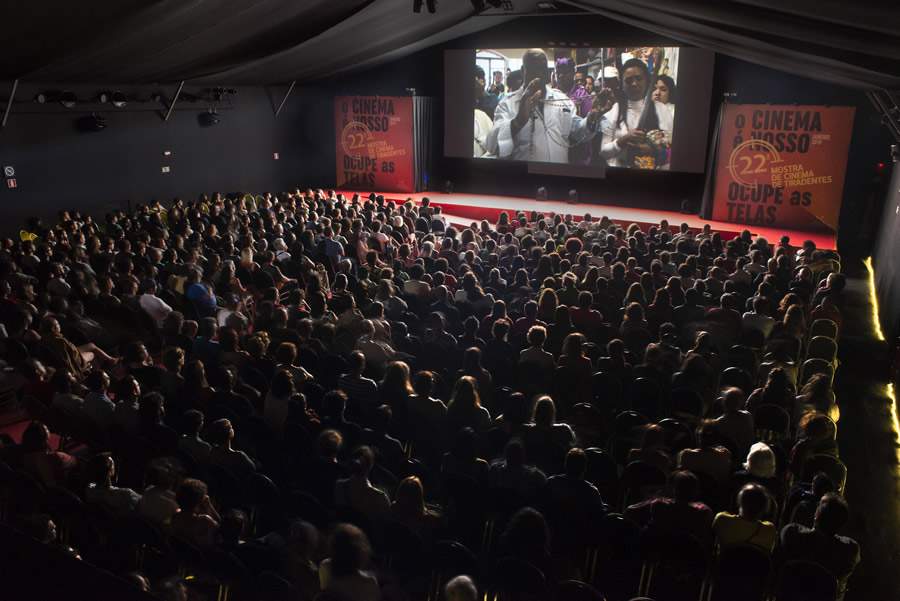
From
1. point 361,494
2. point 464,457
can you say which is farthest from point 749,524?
point 361,494

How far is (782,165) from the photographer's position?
14375mm

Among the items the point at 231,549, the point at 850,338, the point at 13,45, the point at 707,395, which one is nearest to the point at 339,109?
the point at 13,45

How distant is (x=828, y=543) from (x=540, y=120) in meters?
15.1

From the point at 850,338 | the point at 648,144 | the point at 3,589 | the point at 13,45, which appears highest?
the point at 13,45

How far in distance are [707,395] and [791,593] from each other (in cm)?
260

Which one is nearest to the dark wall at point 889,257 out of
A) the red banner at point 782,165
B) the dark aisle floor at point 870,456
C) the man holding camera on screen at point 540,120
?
the dark aisle floor at point 870,456

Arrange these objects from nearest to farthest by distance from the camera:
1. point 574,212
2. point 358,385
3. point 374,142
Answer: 1. point 358,385
2. point 574,212
3. point 374,142

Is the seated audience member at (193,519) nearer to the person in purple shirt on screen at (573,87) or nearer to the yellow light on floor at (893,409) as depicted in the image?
the yellow light on floor at (893,409)

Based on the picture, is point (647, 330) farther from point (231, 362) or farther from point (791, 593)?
point (231, 362)

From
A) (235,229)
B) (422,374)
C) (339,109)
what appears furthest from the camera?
(339,109)

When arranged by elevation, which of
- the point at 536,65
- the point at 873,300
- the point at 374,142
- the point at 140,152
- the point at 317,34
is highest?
the point at 317,34

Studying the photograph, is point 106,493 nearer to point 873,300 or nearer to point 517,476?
point 517,476

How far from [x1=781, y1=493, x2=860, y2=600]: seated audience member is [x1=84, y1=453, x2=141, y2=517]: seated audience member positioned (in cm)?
377

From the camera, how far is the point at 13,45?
958cm
